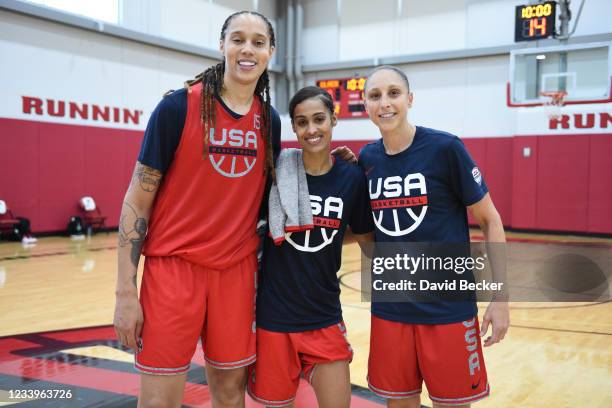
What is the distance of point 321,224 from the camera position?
2.29 meters

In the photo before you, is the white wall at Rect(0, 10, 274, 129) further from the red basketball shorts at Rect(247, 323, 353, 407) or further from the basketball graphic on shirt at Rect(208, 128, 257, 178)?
the red basketball shorts at Rect(247, 323, 353, 407)

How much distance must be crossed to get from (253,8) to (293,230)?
579 inches

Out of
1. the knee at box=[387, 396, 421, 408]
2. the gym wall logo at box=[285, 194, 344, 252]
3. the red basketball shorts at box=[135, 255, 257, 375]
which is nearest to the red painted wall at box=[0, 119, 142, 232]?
the red basketball shorts at box=[135, 255, 257, 375]

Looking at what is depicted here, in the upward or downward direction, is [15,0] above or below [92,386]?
above

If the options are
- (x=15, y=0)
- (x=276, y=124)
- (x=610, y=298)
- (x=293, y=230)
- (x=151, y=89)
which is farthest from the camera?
(x=151, y=89)

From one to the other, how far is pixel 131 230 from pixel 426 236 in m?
1.14

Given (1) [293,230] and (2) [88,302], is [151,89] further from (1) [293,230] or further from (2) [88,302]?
(1) [293,230]

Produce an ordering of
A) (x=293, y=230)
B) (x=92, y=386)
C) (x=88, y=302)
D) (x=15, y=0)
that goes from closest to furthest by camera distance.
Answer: (x=293, y=230) < (x=92, y=386) < (x=88, y=302) < (x=15, y=0)

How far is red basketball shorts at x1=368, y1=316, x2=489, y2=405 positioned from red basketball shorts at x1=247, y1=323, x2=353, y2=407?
8.0 inches

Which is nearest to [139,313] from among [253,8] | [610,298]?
[610,298]

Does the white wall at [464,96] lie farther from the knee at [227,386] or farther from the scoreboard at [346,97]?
the knee at [227,386]

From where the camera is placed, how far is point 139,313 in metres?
2.06

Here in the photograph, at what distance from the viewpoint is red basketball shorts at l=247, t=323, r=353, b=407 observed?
2230 mm

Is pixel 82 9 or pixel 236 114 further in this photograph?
pixel 82 9
